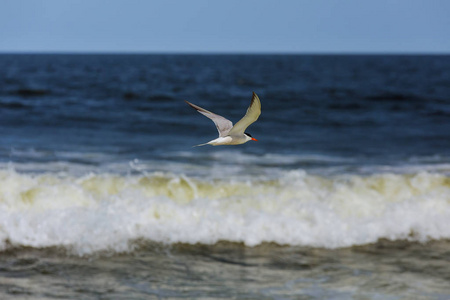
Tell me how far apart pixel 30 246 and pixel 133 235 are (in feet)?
4.53

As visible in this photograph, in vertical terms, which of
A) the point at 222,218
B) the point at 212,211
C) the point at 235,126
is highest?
the point at 235,126

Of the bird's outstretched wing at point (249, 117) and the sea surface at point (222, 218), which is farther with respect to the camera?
the sea surface at point (222, 218)

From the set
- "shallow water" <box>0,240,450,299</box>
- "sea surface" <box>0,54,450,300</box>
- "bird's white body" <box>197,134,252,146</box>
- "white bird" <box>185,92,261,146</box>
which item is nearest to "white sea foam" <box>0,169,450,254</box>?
"sea surface" <box>0,54,450,300</box>

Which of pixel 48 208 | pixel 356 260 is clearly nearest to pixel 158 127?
pixel 48 208

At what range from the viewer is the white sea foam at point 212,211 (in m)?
7.55

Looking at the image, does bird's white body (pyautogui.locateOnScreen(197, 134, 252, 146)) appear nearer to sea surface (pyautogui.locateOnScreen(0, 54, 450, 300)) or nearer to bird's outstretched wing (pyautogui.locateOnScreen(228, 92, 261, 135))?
bird's outstretched wing (pyautogui.locateOnScreen(228, 92, 261, 135))

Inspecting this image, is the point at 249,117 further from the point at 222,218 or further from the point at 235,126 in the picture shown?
the point at 222,218

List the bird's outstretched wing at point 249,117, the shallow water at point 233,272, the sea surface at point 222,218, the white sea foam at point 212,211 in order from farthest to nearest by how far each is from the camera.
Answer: the white sea foam at point 212,211 → the sea surface at point 222,218 → the shallow water at point 233,272 → the bird's outstretched wing at point 249,117

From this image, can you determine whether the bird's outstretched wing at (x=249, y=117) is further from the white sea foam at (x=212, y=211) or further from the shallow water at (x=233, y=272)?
the white sea foam at (x=212, y=211)

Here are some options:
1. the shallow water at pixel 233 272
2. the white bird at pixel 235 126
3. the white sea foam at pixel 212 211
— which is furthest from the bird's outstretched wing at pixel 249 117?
the white sea foam at pixel 212 211

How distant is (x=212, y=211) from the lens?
26.5 ft

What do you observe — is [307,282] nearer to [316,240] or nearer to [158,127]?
[316,240]

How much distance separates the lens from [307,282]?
20.7 feet

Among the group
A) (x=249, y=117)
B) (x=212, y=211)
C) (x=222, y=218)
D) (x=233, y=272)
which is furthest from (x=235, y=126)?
(x=212, y=211)
